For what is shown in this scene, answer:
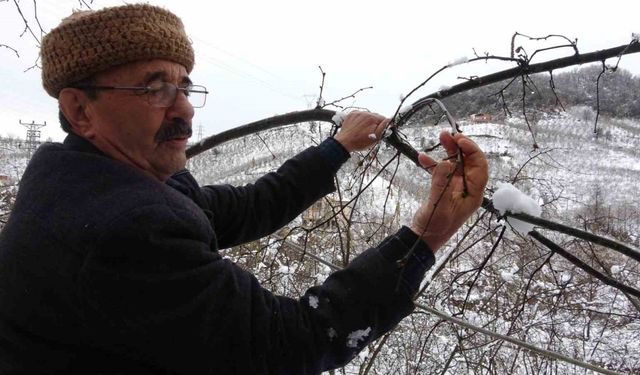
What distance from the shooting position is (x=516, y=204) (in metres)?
1.26

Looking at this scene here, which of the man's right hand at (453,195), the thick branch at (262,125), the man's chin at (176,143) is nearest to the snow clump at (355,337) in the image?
the man's right hand at (453,195)

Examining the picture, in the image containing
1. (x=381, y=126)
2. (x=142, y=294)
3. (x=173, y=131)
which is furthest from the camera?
(x=381, y=126)

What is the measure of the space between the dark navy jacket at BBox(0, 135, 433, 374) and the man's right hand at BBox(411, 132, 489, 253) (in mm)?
79

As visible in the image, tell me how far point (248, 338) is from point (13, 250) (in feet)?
1.70

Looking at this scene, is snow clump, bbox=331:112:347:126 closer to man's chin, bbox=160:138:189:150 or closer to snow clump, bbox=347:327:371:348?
man's chin, bbox=160:138:189:150

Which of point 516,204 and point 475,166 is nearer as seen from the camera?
point 475,166

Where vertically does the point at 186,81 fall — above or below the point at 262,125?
below

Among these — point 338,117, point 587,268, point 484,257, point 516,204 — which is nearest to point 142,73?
point 338,117

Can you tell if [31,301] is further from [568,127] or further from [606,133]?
[606,133]

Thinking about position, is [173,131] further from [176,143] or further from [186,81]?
[186,81]

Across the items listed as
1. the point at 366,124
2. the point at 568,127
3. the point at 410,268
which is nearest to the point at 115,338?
the point at 410,268

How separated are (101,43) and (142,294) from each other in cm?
63

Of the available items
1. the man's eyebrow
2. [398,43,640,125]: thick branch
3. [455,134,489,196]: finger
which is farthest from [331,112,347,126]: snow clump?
[455,134,489,196]: finger

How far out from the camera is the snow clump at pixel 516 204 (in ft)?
4.10
